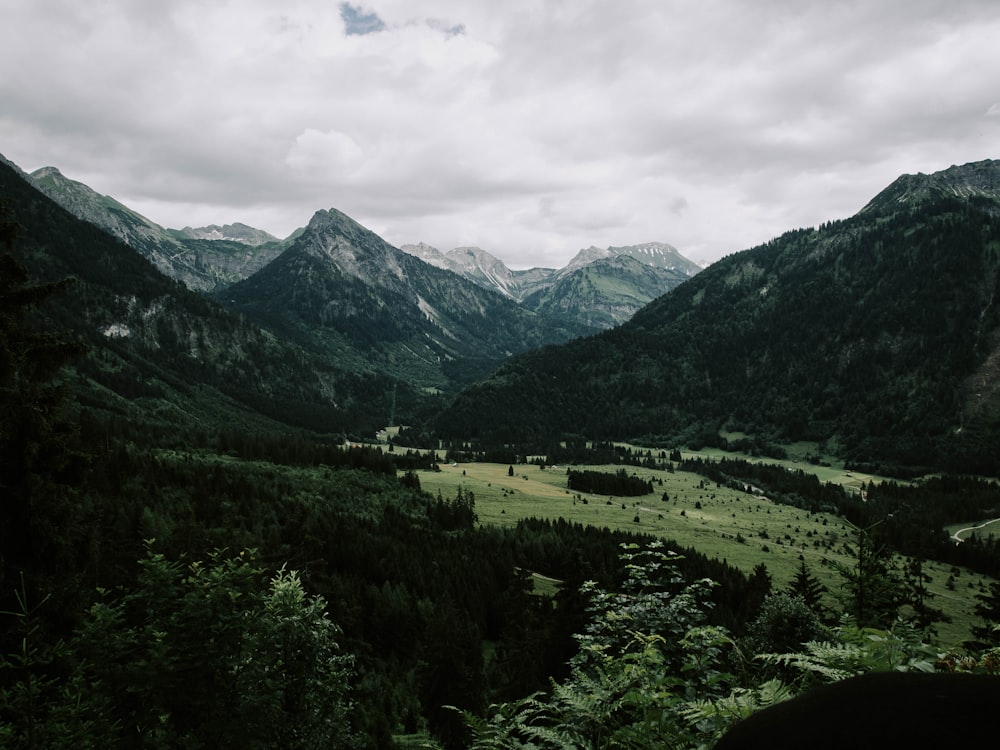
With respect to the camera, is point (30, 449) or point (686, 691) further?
point (30, 449)

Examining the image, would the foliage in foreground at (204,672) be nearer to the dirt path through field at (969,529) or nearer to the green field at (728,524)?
the green field at (728,524)

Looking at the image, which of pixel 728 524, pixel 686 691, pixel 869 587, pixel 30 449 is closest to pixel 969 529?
pixel 728 524

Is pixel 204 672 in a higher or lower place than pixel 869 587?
lower

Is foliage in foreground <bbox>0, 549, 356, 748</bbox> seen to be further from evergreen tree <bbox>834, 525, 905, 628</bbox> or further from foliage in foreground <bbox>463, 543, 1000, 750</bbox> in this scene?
evergreen tree <bbox>834, 525, 905, 628</bbox>

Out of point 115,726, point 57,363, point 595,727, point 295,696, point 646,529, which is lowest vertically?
point 646,529

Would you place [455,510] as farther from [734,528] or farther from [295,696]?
[295,696]

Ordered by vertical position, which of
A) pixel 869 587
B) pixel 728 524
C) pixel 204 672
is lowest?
pixel 728 524

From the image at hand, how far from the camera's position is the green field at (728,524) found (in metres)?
116

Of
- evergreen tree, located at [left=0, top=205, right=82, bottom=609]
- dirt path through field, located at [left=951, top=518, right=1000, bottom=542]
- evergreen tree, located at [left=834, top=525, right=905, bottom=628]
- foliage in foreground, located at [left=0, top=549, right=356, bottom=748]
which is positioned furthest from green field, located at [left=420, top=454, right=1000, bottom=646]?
foliage in foreground, located at [left=0, top=549, right=356, bottom=748]

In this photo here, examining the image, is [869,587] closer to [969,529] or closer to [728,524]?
[728,524]

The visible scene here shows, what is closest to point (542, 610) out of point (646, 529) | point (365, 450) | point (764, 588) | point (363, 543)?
point (764, 588)

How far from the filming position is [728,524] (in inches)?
6270

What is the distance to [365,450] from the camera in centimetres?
19238

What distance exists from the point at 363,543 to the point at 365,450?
9819 centimetres
